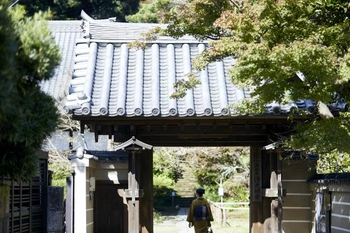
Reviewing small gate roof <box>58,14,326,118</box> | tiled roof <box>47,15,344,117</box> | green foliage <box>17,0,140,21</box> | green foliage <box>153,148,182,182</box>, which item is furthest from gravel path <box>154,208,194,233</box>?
green foliage <box>17,0,140,21</box>

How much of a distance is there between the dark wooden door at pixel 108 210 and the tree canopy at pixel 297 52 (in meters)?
6.00

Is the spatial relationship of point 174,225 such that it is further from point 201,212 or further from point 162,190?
point 201,212

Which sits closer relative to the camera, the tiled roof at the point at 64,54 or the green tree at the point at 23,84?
the green tree at the point at 23,84

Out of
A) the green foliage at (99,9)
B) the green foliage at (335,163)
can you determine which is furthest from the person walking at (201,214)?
the green foliage at (99,9)

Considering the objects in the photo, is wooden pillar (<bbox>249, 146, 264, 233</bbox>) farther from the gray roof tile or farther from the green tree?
the green tree

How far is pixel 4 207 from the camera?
24.1 feet

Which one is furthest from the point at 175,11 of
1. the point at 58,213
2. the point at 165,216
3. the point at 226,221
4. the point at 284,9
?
the point at 165,216

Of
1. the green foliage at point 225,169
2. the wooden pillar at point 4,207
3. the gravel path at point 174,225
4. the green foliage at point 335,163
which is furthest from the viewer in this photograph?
the green foliage at point 225,169

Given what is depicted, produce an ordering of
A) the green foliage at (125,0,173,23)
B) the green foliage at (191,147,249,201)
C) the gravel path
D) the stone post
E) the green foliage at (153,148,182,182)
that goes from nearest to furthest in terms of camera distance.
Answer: the stone post
the gravel path
the green foliage at (191,147,249,201)
the green foliage at (153,148,182,182)
the green foliage at (125,0,173,23)

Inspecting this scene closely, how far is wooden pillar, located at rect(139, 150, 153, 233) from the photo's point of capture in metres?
12.3

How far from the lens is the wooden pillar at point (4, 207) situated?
7.20 m

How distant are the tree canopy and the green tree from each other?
2.92 metres

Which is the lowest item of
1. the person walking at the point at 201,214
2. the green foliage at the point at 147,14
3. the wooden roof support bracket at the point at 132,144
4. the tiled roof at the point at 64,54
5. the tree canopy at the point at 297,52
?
the person walking at the point at 201,214

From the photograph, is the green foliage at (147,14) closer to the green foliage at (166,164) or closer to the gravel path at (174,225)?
the green foliage at (166,164)
